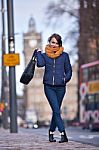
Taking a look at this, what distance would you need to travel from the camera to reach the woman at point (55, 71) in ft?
39.7

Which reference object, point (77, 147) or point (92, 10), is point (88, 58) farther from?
point (77, 147)

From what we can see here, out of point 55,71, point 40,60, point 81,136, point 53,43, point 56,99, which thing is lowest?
point 81,136

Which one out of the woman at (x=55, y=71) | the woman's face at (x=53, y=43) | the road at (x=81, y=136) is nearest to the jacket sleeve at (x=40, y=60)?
the woman at (x=55, y=71)

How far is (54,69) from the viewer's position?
39.9 ft

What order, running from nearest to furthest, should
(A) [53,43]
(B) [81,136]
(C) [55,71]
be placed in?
1. (A) [53,43]
2. (C) [55,71]
3. (B) [81,136]

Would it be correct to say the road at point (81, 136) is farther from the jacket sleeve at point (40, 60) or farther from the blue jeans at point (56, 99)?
the jacket sleeve at point (40, 60)

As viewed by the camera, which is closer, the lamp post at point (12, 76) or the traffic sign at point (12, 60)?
the traffic sign at point (12, 60)

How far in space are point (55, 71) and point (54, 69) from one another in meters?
0.04

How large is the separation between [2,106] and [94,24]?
904 cm

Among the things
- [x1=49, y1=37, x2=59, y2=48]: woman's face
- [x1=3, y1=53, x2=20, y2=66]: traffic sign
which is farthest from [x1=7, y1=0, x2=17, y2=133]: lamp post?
[x1=49, y1=37, x2=59, y2=48]: woman's face

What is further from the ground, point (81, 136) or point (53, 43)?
point (53, 43)

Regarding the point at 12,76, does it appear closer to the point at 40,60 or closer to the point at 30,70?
the point at 30,70

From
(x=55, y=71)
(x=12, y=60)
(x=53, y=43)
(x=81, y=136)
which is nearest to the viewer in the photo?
(x=53, y=43)

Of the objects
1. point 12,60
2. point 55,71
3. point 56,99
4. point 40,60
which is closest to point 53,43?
point 40,60
